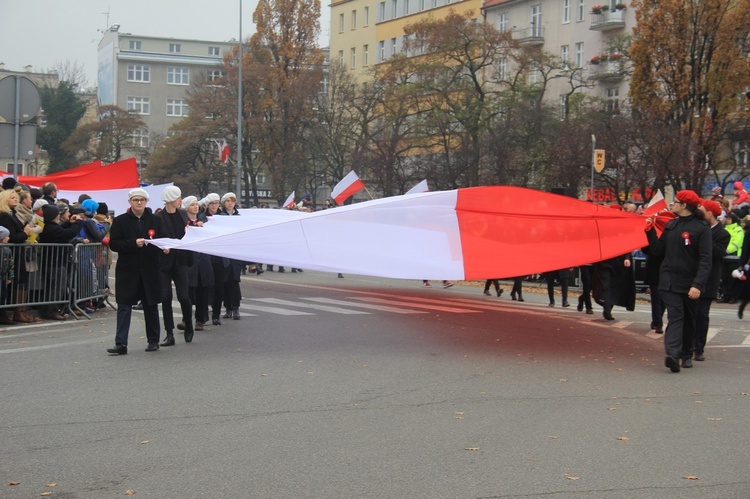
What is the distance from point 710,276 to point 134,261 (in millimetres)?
7082

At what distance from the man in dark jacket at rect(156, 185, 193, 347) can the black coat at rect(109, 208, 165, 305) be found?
269 millimetres

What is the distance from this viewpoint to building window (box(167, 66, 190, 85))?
11475cm

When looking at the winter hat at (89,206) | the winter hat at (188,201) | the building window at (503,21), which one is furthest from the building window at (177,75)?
the winter hat at (188,201)

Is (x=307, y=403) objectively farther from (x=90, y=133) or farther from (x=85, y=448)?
(x=90, y=133)

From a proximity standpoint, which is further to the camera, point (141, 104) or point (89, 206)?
point (141, 104)

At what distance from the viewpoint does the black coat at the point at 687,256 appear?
1084 centimetres

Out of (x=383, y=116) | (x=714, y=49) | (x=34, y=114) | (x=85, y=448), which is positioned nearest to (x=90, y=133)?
(x=383, y=116)

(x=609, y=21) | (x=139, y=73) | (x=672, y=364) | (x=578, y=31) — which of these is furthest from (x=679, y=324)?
(x=139, y=73)

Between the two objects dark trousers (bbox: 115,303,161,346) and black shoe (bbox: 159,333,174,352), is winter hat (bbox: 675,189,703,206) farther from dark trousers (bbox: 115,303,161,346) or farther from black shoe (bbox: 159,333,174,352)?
black shoe (bbox: 159,333,174,352)

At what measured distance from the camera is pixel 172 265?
41.5ft

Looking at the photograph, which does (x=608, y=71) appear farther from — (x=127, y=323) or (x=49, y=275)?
(x=127, y=323)

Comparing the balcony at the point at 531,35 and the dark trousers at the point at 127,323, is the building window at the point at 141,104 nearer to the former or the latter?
the balcony at the point at 531,35

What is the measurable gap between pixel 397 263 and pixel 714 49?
108 ft

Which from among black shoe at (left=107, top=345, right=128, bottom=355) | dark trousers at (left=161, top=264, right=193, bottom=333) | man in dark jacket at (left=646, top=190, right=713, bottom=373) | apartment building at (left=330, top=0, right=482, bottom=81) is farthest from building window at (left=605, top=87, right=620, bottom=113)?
black shoe at (left=107, top=345, right=128, bottom=355)
